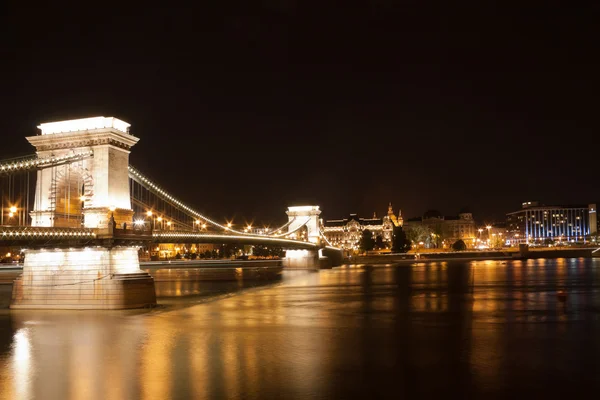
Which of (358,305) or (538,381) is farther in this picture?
(358,305)

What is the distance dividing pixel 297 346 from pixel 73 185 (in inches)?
659

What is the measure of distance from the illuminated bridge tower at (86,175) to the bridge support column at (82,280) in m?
1.48

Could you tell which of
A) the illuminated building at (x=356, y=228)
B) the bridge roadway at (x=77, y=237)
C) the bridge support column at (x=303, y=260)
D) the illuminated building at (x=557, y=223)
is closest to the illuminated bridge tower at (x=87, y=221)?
the bridge roadway at (x=77, y=237)

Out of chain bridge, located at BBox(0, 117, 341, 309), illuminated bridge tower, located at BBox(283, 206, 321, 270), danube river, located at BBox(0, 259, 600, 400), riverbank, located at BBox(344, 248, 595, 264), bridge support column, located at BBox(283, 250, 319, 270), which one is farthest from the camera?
riverbank, located at BBox(344, 248, 595, 264)

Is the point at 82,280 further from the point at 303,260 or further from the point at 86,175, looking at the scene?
the point at 303,260

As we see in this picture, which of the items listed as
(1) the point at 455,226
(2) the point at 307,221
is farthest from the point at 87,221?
(1) the point at 455,226

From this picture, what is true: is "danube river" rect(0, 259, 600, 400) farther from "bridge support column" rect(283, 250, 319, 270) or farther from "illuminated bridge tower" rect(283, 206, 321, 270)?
"illuminated bridge tower" rect(283, 206, 321, 270)

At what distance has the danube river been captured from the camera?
13.1 meters

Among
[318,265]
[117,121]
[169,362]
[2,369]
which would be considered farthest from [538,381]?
[318,265]

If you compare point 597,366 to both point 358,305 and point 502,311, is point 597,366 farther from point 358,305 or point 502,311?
point 358,305

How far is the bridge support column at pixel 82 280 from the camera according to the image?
27469 millimetres

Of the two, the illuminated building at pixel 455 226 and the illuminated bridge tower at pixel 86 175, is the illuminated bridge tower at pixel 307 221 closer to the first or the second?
the illuminated bridge tower at pixel 86 175

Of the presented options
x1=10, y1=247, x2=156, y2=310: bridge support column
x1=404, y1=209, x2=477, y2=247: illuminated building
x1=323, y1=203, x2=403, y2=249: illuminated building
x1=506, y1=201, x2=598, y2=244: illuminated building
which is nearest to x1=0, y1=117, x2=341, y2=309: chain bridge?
x1=10, y1=247, x2=156, y2=310: bridge support column

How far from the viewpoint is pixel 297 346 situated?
61.2ft
